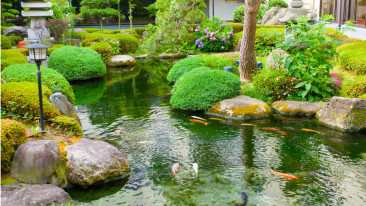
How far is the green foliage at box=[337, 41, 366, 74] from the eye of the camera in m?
9.47

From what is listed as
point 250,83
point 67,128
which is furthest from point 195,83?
point 67,128

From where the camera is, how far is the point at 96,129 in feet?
26.2

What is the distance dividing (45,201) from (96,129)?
13.0ft

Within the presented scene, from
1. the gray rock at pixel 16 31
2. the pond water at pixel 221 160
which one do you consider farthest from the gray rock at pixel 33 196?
the gray rock at pixel 16 31

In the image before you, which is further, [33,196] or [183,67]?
[183,67]

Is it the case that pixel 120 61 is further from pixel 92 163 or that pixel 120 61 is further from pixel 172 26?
pixel 92 163

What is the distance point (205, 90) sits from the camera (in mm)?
9328

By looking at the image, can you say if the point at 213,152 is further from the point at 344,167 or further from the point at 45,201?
the point at 45,201

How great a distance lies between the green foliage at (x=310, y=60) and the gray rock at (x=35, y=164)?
626 cm

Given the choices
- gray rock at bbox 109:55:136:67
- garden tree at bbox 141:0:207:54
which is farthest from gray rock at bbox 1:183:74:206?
garden tree at bbox 141:0:207:54

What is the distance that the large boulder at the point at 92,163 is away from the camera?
17.1 ft

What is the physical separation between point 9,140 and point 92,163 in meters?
1.15

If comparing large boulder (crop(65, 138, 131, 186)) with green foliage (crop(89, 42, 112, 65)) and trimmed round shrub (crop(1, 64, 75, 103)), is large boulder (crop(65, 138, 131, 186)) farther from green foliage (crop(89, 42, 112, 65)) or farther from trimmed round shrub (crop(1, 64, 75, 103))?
green foliage (crop(89, 42, 112, 65))

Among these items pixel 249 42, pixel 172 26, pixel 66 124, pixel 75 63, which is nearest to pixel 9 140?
pixel 66 124
